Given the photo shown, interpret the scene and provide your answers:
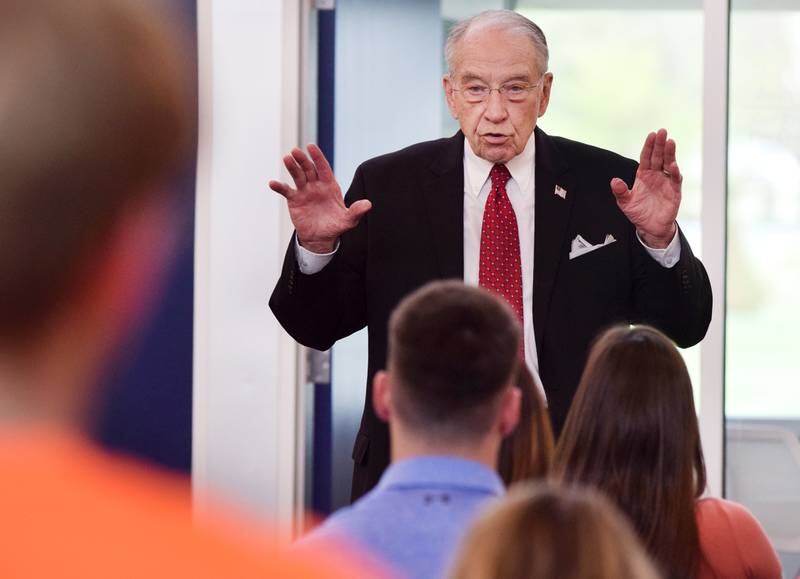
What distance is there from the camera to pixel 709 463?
13.5 ft

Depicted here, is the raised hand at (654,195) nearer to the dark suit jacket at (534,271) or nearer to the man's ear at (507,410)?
the dark suit jacket at (534,271)

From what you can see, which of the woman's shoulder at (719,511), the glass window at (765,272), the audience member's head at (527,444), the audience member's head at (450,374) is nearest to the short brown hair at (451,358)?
the audience member's head at (450,374)

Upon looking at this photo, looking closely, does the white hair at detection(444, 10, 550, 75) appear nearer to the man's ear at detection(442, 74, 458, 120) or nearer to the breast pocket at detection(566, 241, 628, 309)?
the man's ear at detection(442, 74, 458, 120)

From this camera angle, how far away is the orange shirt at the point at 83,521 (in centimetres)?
50

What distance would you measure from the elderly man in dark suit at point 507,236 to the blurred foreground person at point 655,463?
61cm

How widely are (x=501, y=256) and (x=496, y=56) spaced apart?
0.48m

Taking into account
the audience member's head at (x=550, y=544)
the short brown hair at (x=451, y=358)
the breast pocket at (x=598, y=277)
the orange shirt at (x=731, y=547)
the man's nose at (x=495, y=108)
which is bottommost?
the orange shirt at (x=731, y=547)

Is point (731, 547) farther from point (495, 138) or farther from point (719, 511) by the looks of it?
point (495, 138)

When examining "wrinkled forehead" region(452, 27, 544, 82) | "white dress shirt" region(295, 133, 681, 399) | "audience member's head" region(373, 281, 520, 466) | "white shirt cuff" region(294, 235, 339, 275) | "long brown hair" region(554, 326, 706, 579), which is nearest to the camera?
"audience member's head" region(373, 281, 520, 466)

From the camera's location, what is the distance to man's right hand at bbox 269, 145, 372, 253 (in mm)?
2490

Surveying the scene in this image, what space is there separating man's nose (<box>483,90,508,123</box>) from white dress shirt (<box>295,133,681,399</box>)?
0.38 feet

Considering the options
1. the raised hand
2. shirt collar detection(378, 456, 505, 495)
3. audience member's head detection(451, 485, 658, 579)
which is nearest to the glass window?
the raised hand

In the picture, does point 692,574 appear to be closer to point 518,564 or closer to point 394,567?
point 394,567

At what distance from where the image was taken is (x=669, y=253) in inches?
104
